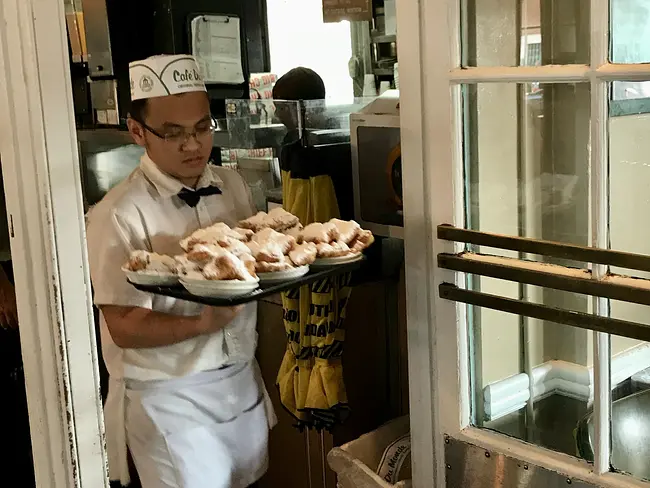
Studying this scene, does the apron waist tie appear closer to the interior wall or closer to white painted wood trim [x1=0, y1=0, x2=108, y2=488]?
white painted wood trim [x1=0, y1=0, x2=108, y2=488]

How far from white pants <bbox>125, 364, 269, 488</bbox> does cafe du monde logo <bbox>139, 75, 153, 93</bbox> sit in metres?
0.64

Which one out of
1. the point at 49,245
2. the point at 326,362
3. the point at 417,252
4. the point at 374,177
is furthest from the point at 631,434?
the point at 49,245

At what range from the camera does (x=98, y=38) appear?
2914mm

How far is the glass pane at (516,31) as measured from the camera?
1223 mm

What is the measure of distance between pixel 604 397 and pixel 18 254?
39.4 inches

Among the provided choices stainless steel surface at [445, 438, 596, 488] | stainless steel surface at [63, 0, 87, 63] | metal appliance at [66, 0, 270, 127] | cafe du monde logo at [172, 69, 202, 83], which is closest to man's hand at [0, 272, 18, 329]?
cafe du monde logo at [172, 69, 202, 83]

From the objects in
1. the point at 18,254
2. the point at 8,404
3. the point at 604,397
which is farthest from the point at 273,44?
the point at 604,397

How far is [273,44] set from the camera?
314cm

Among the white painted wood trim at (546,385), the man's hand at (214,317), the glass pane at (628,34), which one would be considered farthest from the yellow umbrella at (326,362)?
the glass pane at (628,34)

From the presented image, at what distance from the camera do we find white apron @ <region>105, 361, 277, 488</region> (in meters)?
1.74

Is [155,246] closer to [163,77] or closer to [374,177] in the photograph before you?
[163,77]

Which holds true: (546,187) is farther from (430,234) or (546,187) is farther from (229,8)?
(229,8)

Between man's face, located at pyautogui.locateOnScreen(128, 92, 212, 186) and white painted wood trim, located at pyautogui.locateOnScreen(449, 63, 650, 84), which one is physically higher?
white painted wood trim, located at pyautogui.locateOnScreen(449, 63, 650, 84)

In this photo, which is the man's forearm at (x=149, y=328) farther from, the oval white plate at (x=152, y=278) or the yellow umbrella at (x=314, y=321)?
the yellow umbrella at (x=314, y=321)
